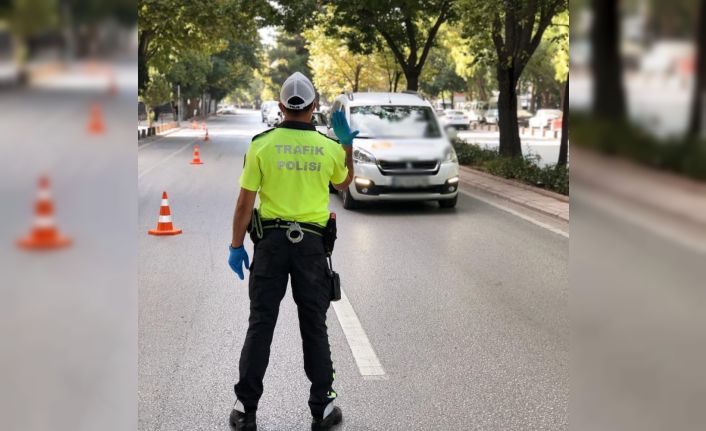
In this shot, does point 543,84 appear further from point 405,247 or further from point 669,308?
point 669,308

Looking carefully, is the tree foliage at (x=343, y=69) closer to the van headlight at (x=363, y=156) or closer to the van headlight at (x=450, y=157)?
the van headlight at (x=450, y=157)

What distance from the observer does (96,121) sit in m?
1.15

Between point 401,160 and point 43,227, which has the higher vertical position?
point 43,227

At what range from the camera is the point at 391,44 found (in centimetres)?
2777

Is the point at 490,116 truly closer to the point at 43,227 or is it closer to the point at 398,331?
the point at 398,331

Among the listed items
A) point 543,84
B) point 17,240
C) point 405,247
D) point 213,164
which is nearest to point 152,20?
point 213,164

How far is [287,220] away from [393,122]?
9858mm

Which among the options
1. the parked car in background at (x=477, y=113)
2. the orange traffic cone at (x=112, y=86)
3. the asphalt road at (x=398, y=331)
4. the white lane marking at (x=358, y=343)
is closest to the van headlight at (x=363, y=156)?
the asphalt road at (x=398, y=331)

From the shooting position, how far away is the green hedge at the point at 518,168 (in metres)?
14.9

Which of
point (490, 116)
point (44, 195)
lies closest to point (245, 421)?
point (44, 195)

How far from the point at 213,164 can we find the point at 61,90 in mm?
21728

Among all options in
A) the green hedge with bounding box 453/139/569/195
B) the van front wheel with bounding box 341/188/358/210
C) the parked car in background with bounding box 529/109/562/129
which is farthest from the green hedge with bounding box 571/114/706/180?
the parked car in background with bounding box 529/109/562/129

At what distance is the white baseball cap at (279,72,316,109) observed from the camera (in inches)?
142

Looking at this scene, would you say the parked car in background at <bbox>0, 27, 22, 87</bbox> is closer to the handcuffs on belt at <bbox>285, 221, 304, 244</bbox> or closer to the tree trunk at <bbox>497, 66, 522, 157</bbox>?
the handcuffs on belt at <bbox>285, 221, 304, 244</bbox>
